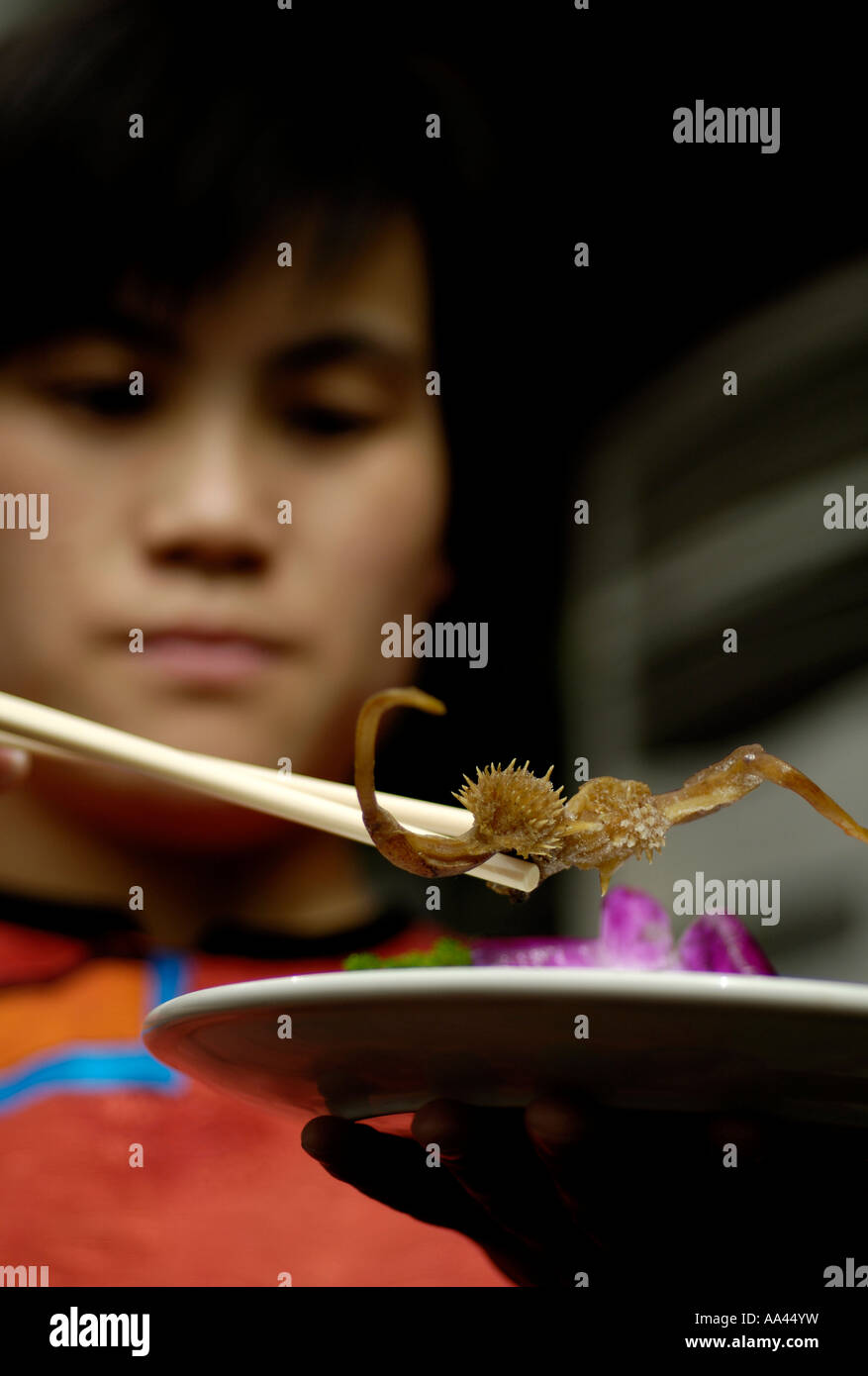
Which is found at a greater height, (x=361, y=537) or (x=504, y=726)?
(x=361, y=537)

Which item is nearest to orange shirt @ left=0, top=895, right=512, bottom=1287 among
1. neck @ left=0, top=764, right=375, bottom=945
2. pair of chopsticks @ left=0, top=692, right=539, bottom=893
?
neck @ left=0, top=764, right=375, bottom=945

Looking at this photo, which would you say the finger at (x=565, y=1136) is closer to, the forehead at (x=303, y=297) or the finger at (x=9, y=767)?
the finger at (x=9, y=767)

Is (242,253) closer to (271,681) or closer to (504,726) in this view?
(271,681)

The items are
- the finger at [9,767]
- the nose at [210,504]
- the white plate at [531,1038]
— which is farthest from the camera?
the nose at [210,504]

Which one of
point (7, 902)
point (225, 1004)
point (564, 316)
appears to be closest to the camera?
point (225, 1004)

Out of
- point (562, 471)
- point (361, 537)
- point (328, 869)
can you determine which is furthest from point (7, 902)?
point (562, 471)

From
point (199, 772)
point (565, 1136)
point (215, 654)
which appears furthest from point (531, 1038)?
point (215, 654)

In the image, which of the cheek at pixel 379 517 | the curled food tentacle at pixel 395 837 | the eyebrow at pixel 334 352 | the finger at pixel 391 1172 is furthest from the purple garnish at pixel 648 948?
the eyebrow at pixel 334 352

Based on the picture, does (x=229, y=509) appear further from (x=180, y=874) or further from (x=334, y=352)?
(x=180, y=874)
